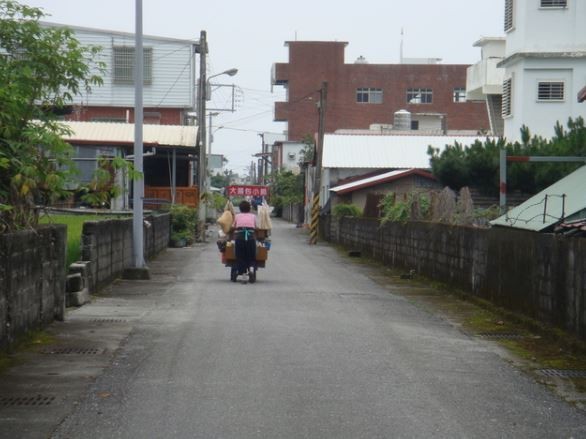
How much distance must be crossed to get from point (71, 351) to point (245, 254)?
33.7 feet

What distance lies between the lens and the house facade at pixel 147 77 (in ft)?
190

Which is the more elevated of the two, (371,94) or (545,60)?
(371,94)

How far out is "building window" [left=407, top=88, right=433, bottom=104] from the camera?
Answer: 96.7m

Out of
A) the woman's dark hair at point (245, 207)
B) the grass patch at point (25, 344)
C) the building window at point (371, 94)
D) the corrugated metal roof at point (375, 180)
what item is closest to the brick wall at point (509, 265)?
the woman's dark hair at point (245, 207)

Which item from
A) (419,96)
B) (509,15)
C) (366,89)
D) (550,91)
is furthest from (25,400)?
(419,96)

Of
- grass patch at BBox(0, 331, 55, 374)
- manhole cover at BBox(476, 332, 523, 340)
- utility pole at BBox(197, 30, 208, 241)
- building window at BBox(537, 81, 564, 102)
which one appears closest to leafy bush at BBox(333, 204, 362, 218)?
utility pole at BBox(197, 30, 208, 241)

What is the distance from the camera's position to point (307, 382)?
9609mm

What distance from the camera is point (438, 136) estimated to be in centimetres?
6172

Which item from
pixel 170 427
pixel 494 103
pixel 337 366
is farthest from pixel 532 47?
pixel 170 427

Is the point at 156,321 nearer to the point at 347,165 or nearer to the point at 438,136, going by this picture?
the point at 347,165

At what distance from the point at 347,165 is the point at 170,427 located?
167 ft

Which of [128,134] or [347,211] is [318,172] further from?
[128,134]

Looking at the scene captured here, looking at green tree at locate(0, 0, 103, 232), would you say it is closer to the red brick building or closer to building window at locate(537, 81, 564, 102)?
building window at locate(537, 81, 564, 102)

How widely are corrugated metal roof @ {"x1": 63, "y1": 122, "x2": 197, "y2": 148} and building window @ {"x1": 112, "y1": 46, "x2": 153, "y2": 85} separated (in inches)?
408
